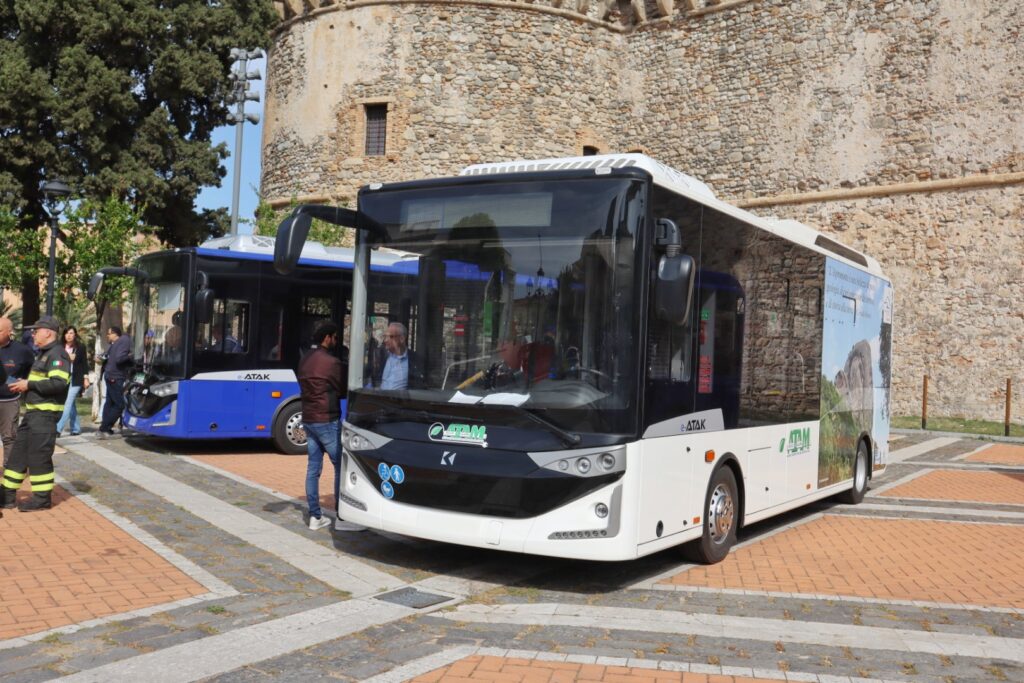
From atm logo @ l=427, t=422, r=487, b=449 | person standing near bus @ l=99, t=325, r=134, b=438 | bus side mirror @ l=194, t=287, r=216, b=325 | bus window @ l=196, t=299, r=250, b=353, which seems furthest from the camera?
person standing near bus @ l=99, t=325, r=134, b=438

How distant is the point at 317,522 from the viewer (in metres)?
8.05

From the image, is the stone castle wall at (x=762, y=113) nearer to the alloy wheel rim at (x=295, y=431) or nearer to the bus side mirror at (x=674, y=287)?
the alloy wheel rim at (x=295, y=431)

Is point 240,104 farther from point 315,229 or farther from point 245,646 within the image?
point 245,646

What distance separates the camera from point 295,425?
13430 millimetres

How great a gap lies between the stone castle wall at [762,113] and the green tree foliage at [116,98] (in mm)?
4197

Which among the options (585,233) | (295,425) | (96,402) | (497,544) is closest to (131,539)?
→ (497,544)

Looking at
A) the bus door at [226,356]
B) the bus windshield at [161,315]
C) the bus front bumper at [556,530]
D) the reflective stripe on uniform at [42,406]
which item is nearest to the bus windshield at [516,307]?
the bus front bumper at [556,530]

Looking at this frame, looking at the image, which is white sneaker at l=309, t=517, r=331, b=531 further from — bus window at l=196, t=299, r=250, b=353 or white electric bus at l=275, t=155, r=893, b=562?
bus window at l=196, t=299, r=250, b=353

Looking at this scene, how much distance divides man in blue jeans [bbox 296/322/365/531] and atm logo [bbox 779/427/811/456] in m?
3.64

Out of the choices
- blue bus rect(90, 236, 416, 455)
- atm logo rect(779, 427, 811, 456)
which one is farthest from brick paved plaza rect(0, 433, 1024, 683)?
blue bus rect(90, 236, 416, 455)

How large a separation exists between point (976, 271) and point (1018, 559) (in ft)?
54.3

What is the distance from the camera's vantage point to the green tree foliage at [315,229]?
25.0 meters

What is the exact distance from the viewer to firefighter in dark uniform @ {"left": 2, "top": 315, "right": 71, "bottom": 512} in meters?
8.21

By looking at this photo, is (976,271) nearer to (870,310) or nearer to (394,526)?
(870,310)
